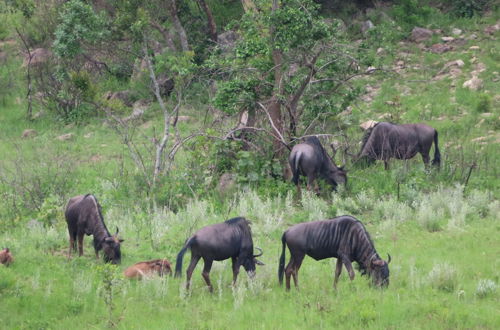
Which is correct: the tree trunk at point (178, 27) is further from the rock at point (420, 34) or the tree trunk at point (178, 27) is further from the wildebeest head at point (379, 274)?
the wildebeest head at point (379, 274)

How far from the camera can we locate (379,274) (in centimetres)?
994

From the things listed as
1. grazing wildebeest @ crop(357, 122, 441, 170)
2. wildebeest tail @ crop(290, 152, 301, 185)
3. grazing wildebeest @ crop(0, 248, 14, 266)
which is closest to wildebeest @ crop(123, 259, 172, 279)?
grazing wildebeest @ crop(0, 248, 14, 266)

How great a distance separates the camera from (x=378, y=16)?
29.9m

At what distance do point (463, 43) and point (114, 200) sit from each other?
1546cm

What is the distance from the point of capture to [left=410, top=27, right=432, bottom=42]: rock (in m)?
28.0

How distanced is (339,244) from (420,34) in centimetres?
1983

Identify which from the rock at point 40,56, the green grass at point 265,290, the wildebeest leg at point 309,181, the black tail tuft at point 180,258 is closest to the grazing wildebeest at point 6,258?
the green grass at point 265,290

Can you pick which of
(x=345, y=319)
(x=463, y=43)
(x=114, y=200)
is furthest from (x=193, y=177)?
(x=463, y=43)

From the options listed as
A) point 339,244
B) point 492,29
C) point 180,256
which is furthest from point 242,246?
point 492,29

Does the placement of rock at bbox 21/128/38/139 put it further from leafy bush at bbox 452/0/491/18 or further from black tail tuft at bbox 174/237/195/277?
black tail tuft at bbox 174/237/195/277

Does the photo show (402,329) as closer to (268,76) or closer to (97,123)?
(268,76)

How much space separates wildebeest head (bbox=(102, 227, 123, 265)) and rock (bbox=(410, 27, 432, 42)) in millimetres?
19219

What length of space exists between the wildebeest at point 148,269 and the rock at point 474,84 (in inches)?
622

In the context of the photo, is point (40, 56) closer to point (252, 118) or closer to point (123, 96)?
point (123, 96)
